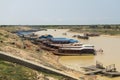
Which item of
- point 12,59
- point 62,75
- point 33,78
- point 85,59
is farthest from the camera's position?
point 85,59

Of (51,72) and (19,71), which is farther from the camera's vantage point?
(51,72)

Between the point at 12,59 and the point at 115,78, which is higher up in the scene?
the point at 12,59

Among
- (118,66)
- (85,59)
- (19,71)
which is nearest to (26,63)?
(19,71)

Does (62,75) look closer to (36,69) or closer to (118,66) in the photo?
(36,69)

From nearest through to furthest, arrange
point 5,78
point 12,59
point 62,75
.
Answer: point 5,78, point 12,59, point 62,75

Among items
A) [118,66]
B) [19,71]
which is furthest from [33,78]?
[118,66]

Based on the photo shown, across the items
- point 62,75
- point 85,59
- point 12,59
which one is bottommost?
point 85,59

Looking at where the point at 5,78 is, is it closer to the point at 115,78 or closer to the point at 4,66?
the point at 4,66

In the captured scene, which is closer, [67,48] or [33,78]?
[33,78]

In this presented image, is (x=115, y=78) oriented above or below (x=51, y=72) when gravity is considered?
below
